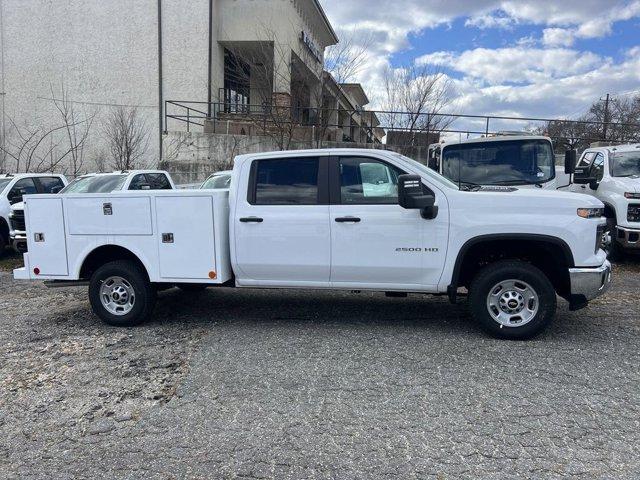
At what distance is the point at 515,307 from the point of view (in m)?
5.30

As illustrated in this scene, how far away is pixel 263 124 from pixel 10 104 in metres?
12.1

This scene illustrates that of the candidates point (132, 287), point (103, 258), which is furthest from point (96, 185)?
point (132, 287)

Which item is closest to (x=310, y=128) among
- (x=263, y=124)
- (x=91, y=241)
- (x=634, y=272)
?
(x=263, y=124)

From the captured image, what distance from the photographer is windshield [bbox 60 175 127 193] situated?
1038 cm

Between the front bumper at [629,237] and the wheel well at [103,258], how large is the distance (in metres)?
8.09

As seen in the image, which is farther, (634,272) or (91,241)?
(634,272)

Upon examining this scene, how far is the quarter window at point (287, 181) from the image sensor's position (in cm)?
567

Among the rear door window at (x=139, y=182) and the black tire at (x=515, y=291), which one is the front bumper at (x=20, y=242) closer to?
the rear door window at (x=139, y=182)

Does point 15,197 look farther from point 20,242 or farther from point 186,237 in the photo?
point 186,237

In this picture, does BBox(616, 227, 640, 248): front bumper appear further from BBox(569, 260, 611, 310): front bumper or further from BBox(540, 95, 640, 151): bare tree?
BBox(540, 95, 640, 151): bare tree

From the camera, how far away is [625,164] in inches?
394

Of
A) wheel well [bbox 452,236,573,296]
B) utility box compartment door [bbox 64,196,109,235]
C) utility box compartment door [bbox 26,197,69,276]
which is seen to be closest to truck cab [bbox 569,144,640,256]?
wheel well [bbox 452,236,573,296]

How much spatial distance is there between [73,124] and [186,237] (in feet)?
60.7

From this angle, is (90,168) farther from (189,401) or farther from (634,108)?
(634,108)
